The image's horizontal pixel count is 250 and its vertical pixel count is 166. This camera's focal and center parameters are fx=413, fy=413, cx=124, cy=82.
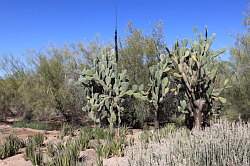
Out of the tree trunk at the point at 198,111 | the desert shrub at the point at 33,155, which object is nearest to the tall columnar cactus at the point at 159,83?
the tree trunk at the point at 198,111

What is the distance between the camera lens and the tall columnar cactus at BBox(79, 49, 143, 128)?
50.3ft

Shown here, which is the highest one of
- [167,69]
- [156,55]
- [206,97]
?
[156,55]

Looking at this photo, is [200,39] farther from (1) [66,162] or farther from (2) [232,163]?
(2) [232,163]

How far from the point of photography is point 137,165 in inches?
229

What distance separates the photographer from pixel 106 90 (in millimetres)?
15461

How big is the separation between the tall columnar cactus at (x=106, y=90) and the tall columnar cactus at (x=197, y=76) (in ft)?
8.82

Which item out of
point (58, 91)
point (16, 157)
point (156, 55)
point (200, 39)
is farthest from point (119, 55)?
point (16, 157)

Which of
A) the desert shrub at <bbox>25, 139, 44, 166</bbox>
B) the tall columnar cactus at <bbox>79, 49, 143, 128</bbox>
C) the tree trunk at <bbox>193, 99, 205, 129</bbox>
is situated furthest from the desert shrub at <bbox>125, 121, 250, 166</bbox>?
the tall columnar cactus at <bbox>79, 49, 143, 128</bbox>

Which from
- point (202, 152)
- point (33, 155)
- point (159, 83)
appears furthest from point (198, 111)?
point (202, 152)

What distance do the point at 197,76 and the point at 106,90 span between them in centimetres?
404

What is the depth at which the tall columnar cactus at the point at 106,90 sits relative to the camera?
603 inches

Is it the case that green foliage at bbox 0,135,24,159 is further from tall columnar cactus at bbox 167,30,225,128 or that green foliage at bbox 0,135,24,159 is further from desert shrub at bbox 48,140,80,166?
tall columnar cactus at bbox 167,30,225,128

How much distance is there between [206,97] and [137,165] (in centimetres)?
783

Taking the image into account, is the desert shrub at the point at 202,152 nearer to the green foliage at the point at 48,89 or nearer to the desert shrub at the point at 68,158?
the desert shrub at the point at 68,158
